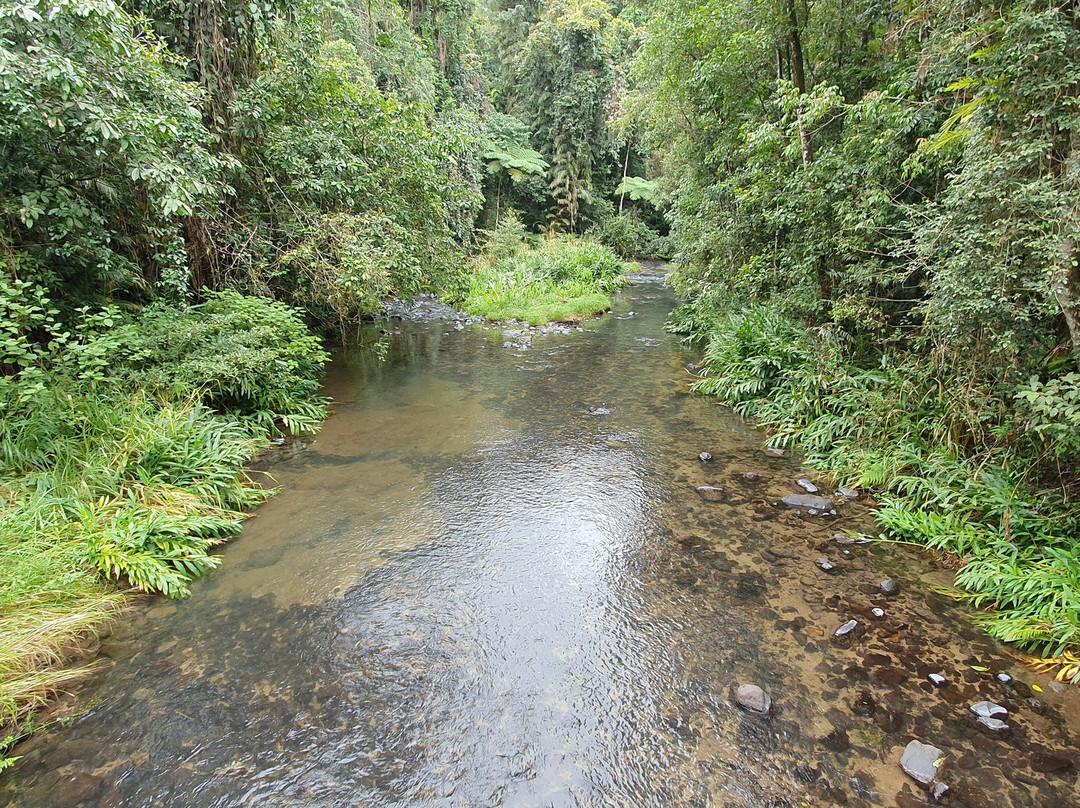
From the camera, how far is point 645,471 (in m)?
6.62

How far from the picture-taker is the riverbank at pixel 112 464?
3.66 metres

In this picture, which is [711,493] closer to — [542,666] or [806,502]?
[806,502]

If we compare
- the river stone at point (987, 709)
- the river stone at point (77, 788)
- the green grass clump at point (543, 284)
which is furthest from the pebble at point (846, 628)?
the green grass clump at point (543, 284)

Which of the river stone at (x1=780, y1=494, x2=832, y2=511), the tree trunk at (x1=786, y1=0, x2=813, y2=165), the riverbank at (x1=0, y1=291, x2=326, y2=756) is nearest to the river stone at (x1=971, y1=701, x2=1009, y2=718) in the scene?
the river stone at (x1=780, y1=494, x2=832, y2=511)

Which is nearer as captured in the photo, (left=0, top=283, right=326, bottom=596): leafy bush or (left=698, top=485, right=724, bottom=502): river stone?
(left=0, top=283, right=326, bottom=596): leafy bush

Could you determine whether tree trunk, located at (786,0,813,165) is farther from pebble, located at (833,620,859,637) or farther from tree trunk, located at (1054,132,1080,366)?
pebble, located at (833,620,859,637)

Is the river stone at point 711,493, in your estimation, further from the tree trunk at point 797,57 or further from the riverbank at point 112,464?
the tree trunk at point 797,57

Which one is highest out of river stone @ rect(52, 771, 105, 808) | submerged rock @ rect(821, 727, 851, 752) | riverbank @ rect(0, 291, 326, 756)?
riverbank @ rect(0, 291, 326, 756)

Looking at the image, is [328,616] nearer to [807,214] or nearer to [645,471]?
[645,471]

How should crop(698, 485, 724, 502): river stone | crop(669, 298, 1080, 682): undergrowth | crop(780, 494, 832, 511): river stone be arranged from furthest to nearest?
crop(698, 485, 724, 502): river stone, crop(780, 494, 832, 511): river stone, crop(669, 298, 1080, 682): undergrowth

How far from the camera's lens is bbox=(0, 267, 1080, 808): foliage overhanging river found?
286 centimetres

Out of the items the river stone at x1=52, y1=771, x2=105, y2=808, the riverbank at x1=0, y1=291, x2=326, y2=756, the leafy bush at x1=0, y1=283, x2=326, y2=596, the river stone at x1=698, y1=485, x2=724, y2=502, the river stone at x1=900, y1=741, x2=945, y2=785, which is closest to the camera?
the river stone at x1=52, y1=771, x2=105, y2=808

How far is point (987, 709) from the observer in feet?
10.6

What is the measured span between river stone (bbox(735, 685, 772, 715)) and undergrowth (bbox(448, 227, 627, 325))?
1013cm
